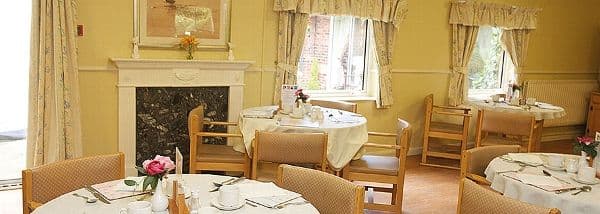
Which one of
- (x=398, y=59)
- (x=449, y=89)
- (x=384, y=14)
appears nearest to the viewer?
(x=384, y=14)

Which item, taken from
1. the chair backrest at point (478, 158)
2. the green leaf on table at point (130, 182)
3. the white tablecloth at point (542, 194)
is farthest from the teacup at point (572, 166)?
the green leaf on table at point (130, 182)

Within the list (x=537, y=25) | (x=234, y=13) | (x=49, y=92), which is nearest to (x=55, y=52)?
(x=49, y=92)

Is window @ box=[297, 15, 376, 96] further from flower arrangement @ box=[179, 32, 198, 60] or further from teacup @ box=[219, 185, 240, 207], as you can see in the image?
teacup @ box=[219, 185, 240, 207]

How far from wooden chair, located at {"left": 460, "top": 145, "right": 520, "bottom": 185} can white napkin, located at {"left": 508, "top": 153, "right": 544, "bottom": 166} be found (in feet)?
0.24

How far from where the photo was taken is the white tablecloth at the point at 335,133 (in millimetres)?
4035

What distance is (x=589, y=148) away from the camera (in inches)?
119

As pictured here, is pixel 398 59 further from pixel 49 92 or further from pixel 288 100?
pixel 49 92

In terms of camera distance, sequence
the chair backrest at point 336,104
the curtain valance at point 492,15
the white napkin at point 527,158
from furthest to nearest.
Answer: the curtain valance at point 492,15 < the chair backrest at point 336,104 < the white napkin at point 527,158

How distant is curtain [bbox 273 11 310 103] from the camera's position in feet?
17.4

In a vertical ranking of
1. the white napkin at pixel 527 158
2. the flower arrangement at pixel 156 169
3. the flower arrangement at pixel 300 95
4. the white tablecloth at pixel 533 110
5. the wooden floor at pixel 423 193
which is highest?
the flower arrangement at pixel 300 95

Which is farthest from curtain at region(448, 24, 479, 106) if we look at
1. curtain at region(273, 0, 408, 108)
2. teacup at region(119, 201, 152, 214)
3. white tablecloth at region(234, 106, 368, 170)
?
teacup at region(119, 201, 152, 214)

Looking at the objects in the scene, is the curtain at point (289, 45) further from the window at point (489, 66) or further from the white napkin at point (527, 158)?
the window at point (489, 66)

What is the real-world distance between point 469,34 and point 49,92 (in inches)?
187

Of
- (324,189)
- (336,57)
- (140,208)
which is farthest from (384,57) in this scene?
(140,208)
